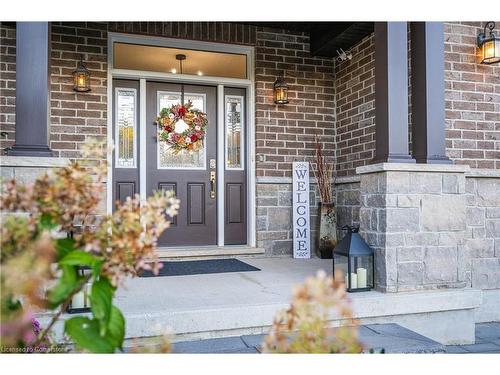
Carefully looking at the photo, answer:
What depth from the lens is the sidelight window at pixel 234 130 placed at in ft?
16.4

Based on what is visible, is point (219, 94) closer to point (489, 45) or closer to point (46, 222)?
point (489, 45)

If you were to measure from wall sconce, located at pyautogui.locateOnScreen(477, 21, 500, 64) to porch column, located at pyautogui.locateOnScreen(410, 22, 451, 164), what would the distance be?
1132mm

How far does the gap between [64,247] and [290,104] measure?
4358 mm

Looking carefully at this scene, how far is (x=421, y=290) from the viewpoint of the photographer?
2.95 m

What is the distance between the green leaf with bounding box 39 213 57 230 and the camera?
33.1 inches

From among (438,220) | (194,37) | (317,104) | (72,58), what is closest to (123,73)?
(72,58)

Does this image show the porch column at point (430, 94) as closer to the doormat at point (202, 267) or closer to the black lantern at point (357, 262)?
the black lantern at point (357, 262)

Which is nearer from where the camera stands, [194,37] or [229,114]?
[194,37]

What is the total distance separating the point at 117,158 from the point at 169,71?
44.8 inches

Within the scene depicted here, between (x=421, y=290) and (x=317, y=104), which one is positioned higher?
(x=317, y=104)

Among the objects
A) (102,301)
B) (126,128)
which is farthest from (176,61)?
(102,301)

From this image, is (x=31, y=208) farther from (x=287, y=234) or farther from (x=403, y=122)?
(x=287, y=234)

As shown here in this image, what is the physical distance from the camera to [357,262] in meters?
2.96

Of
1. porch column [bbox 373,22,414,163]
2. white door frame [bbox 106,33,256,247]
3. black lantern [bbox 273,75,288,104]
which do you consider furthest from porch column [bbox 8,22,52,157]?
black lantern [bbox 273,75,288,104]
